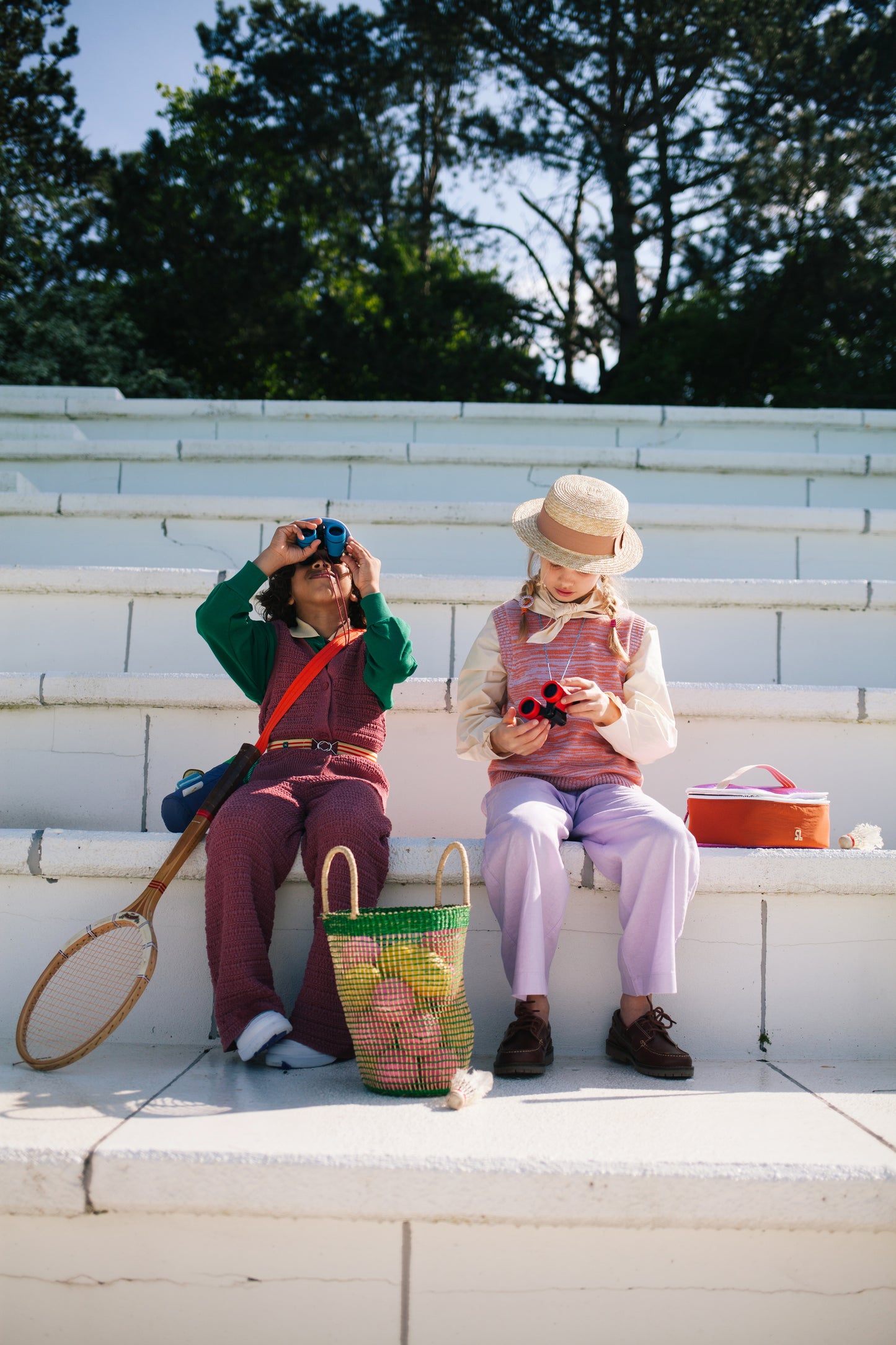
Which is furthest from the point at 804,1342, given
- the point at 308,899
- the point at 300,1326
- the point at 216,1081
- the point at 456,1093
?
the point at 308,899

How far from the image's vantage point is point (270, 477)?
15.9ft

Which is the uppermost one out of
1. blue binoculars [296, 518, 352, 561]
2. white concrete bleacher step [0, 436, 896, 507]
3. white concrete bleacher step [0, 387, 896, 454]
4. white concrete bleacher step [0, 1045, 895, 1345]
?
white concrete bleacher step [0, 387, 896, 454]

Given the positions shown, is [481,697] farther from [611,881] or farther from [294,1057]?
[294,1057]

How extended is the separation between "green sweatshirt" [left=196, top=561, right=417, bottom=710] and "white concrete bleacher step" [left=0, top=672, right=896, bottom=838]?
0.41ft

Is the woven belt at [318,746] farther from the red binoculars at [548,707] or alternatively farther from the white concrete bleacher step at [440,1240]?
the white concrete bleacher step at [440,1240]

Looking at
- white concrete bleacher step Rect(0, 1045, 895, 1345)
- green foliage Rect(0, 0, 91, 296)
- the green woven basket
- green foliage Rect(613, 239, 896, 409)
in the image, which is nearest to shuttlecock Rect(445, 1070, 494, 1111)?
the green woven basket

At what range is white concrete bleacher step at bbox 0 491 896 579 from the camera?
3.94 m

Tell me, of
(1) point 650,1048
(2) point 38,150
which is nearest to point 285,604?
(1) point 650,1048

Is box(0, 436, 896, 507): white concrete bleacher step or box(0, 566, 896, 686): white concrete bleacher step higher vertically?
box(0, 436, 896, 507): white concrete bleacher step

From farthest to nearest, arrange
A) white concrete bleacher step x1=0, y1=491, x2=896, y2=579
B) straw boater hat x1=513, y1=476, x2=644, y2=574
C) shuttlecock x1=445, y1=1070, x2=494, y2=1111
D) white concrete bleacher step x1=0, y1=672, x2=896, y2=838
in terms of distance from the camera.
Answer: white concrete bleacher step x1=0, y1=491, x2=896, y2=579, white concrete bleacher step x1=0, y1=672, x2=896, y2=838, straw boater hat x1=513, y1=476, x2=644, y2=574, shuttlecock x1=445, y1=1070, x2=494, y2=1111

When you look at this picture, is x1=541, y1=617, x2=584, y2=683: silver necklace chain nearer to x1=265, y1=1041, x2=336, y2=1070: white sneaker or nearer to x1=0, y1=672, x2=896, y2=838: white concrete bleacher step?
x1=0, y1=672, x2=896, y2=838: white concrete bleacher step

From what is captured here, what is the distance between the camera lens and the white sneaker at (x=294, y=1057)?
2.07m

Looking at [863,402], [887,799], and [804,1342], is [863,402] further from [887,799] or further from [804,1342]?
[804,1342]

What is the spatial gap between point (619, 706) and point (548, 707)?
0.19 m
